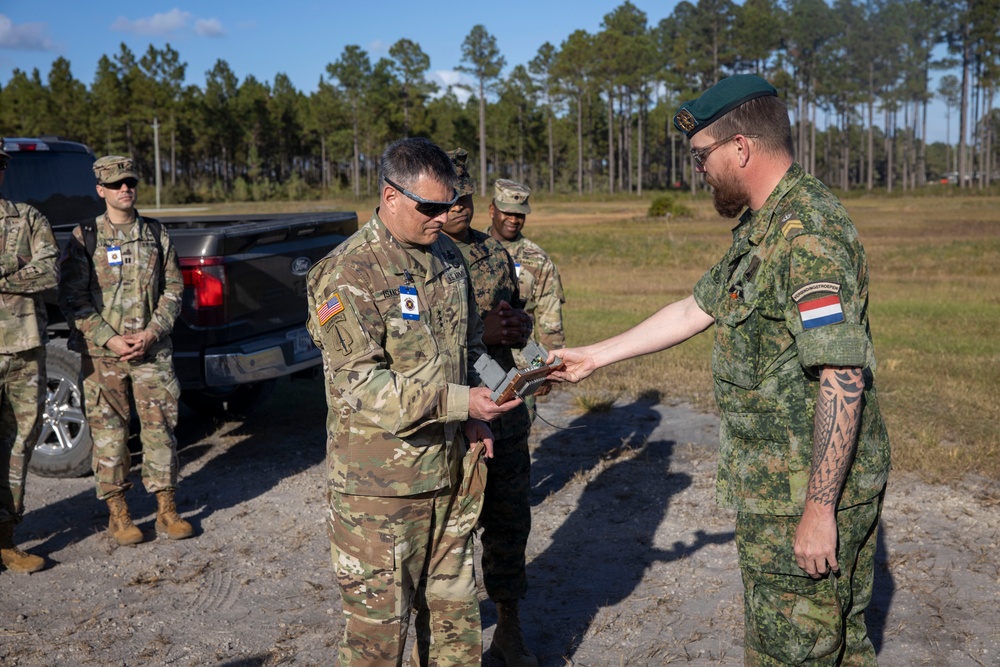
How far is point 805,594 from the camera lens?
8.20 ft

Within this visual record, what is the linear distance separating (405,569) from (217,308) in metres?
3.47

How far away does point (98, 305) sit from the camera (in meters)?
5.13

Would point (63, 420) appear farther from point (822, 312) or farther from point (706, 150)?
point (822, 312)

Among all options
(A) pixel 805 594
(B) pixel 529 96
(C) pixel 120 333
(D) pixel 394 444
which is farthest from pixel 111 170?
(B) pixel 529 96

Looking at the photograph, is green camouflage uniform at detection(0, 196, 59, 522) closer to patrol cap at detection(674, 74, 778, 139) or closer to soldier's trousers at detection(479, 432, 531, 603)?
soldier's trousers at detection(479, 432, 531, 603)

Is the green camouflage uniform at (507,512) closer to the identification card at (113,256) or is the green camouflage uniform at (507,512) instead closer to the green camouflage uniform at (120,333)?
the green camouflage uniform at (120,333)

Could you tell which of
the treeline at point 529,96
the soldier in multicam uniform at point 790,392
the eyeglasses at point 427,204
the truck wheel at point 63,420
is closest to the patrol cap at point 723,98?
the soldier in multicam uniform at point 790,392

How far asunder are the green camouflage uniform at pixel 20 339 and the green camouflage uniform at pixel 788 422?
3.80 metres

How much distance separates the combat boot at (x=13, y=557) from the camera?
15.1 ft

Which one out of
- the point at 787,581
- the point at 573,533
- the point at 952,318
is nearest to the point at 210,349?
the point at 573,533

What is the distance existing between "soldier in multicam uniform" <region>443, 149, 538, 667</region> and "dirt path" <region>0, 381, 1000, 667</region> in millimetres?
240

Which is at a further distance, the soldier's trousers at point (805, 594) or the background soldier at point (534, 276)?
the background soldier at point (534, 276)

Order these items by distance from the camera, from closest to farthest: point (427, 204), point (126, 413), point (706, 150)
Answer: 1. point (706, 150)
2. point (427, 204)
3. point (126, 413)

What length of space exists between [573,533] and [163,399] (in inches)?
99.4
